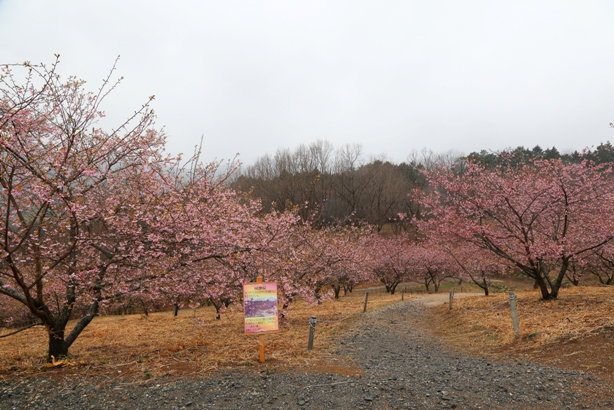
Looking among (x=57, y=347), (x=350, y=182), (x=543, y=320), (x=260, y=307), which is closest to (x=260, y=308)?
(x=260, y=307)

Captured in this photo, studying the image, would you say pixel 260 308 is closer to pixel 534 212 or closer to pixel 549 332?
pixel 549 332

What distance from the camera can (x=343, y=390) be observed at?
494 cm

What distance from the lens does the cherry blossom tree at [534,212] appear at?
35.2 feet

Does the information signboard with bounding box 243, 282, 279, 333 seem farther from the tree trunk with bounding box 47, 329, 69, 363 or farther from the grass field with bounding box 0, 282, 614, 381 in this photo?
the tree trunk with bounding box 47, 329, 69, 363

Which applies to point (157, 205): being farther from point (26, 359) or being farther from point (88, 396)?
point (26, 359)

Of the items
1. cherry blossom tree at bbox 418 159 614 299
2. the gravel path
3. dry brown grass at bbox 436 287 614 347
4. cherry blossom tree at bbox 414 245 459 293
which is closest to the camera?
the gravel path

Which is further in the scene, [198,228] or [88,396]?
[198,228]

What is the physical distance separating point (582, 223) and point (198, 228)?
37.1 feet

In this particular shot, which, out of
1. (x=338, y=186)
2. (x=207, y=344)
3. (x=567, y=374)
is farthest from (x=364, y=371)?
(x=338, y=186)

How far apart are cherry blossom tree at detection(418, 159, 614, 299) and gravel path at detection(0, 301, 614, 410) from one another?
614 centimetres

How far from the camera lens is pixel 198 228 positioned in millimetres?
7055

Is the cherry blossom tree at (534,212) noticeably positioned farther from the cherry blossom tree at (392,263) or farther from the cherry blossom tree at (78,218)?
the cherry blossom tree at (392,263)

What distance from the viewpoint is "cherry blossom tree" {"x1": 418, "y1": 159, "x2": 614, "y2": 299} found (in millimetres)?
10742

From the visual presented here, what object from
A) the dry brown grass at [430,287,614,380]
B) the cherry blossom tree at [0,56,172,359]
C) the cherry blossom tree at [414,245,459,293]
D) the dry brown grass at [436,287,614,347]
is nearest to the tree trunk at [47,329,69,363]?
the cherry blossom tree at [0,56,172,359]
